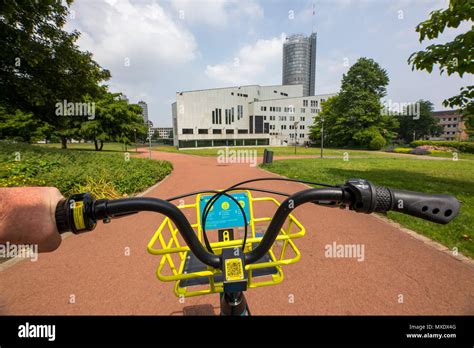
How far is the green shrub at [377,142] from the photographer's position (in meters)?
33.2

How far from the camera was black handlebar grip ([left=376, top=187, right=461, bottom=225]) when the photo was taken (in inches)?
38.4

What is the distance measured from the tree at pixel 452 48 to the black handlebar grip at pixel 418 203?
612 cm

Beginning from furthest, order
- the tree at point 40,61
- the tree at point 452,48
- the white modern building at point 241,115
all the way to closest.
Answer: the white modern building at point 241,115 → the tree at point 40,61 → the tree at point 452,48

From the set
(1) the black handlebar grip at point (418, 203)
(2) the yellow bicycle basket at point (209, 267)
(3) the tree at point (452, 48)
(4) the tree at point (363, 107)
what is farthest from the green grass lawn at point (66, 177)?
(4) the tree at point (363, 107)

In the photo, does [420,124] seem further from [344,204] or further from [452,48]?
[344,204]

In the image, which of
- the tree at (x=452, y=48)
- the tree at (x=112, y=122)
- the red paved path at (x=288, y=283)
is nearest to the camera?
the red paved path at (x=288, y=283)

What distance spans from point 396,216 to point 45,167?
984cm

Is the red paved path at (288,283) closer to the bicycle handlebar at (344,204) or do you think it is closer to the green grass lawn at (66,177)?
the bicycle handlebar at (344,204)

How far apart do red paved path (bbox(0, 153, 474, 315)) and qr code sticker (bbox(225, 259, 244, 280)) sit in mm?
1710

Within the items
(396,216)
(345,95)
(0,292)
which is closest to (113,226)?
(0,292)

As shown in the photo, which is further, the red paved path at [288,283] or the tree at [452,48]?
the tree at [452,48]
